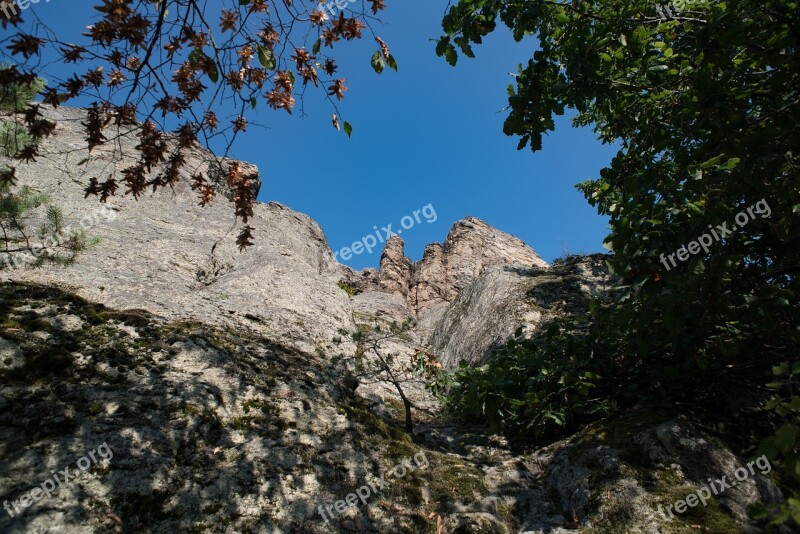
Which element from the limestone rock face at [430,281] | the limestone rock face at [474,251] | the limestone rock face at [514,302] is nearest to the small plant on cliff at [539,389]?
the limestone rock face at [514,302]

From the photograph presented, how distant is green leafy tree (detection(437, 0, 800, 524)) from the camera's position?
3.89 metres

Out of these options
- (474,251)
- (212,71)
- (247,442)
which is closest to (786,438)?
(247,442)

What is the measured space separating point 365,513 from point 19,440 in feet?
9.86

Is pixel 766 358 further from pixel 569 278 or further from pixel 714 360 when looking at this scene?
pixel 569 278

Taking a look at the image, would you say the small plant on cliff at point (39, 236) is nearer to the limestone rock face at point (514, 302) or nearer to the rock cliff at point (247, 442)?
the rock cliff at point (247, 442)

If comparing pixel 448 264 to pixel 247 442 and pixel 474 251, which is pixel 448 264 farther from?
pixel 247 442

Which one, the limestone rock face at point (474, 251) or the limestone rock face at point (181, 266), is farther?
the limestone rock face at point (474, 251)

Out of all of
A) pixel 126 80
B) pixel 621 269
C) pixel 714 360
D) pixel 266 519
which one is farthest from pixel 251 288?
pixel 714 360

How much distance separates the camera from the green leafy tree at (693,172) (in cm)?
389

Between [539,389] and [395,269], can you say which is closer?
[539,389]

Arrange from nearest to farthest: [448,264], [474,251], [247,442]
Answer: [247,442] < [474,251] < [448,264]

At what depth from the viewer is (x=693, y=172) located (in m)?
3.79

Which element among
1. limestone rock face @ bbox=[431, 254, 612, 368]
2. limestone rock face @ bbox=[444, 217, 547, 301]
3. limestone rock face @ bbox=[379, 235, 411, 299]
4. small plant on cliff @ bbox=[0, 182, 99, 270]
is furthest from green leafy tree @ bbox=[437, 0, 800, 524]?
limestone rock face @ bbox=[379, 235, 411, 299]

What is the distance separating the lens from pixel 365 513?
4059mm
